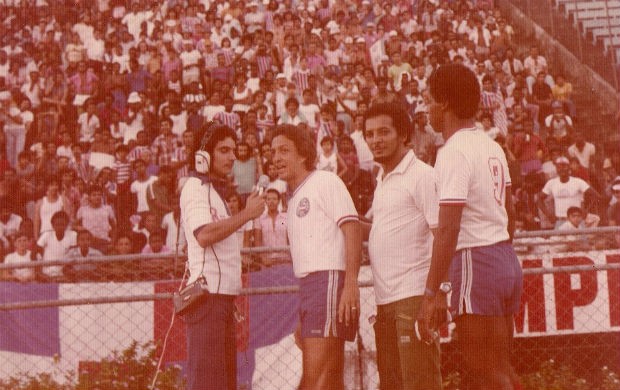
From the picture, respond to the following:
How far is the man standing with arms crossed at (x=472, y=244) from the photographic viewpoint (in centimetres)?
467

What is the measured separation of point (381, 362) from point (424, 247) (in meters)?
0.69

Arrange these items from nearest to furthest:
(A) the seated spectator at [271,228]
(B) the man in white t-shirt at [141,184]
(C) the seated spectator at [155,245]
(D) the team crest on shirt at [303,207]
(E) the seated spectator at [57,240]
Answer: (D) the team crest on shirt at [303,207], (A) the seated spectator at [271,228], (C) the seated spectator at [155,245], (E) the seated spectator at [57,240], (B) the man in white t-shirt at [141,184]

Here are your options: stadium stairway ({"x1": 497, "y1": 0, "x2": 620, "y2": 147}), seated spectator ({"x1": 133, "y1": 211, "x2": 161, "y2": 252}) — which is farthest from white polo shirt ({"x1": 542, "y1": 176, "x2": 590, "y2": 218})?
seated spectator ({"x1": 133, "y1": 211, "x2": 161, "y2": 252})

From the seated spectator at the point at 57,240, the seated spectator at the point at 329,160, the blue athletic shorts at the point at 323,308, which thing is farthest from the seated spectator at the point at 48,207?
the blue athletic shorts at the point at 323,308

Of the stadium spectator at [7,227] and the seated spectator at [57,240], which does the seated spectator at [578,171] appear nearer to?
the seated spectator at [57,240]

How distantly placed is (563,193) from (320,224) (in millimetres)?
7590

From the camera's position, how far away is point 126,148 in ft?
44.5

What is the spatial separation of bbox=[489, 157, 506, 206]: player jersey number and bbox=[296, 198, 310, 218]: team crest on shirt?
106 cm

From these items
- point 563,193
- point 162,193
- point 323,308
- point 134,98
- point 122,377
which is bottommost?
point 122,377

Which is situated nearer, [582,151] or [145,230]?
[145,230]

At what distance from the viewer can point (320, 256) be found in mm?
5262

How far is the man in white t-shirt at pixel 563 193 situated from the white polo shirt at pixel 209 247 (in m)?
7.27

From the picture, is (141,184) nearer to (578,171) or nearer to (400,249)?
(578,171)

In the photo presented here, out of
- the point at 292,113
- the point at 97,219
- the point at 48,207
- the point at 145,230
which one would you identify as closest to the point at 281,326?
the point at 145,230
